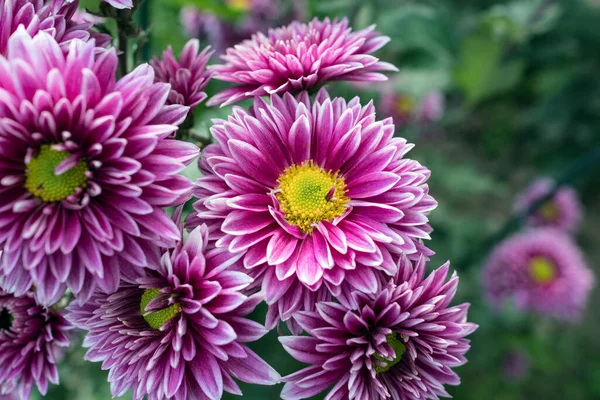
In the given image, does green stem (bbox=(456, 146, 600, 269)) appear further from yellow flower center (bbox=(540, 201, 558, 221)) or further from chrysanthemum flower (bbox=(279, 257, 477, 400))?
chrysanthemum flower (bbox=(279, 257, 477, 400))

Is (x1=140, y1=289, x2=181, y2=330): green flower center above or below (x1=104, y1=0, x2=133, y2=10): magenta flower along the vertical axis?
below

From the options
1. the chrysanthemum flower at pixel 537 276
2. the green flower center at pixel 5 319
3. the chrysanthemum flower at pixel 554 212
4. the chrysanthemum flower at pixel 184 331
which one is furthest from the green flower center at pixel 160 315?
the chrysanthemum flower at pixel 554 212

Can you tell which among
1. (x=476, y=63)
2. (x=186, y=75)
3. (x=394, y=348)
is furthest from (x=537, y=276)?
(x=186, y=75)

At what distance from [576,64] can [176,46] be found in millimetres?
1696

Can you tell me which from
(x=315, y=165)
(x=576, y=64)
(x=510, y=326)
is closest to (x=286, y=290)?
(x=315, y=165)

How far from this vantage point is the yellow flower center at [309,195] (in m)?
0.67

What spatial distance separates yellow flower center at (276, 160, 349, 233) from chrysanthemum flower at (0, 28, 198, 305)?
0.16 meters

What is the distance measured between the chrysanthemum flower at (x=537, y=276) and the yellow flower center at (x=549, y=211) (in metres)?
0.19

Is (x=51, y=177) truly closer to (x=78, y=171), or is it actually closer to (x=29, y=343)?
(x=78, y=171)

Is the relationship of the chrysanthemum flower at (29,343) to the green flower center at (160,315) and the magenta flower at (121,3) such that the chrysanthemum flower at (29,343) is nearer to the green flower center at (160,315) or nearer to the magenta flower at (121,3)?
the green flower center at (160,315)

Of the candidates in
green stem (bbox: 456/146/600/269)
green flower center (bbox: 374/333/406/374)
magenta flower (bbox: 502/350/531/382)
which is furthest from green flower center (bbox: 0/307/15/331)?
magenta flower (bbox: 502/350/531/382)

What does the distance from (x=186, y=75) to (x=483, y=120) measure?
2142mm

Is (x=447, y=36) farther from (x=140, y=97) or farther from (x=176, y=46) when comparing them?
(x=140, y=97)

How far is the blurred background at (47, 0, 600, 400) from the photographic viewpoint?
1389mm
